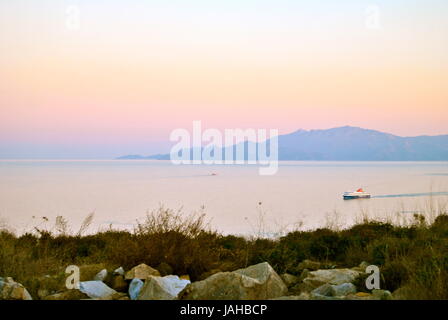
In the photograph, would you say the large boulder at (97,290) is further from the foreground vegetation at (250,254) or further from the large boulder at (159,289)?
the foreground vegetation at (250,254)

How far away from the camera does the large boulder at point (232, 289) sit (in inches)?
212

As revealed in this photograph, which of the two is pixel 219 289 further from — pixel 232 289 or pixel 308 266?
pixel 308 266

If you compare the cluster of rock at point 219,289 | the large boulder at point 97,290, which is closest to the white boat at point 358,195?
the cluster of rock at point 219,289

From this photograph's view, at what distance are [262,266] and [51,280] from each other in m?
2.97

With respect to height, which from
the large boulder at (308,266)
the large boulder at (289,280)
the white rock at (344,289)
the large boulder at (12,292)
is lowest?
the large boulder at (308,266)

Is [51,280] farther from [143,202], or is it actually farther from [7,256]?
[143,202]

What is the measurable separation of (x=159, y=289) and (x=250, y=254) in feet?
10.7

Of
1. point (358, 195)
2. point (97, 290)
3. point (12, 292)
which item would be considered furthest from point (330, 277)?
point (358, 195)

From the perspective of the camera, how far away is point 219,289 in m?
5.43

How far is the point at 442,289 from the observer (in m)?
4.80

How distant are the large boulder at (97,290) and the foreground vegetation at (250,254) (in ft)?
2.31

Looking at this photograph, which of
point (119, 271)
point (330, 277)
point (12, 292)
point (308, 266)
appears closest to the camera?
point (12, 292)
